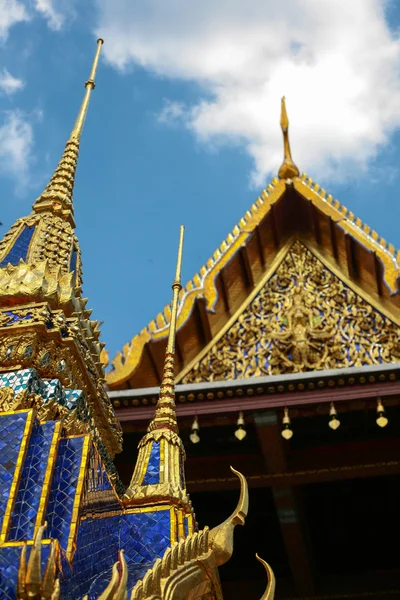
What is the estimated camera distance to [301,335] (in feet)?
16.9

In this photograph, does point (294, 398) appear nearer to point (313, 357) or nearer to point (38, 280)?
point (313, 357)

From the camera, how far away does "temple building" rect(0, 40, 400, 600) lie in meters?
1.70

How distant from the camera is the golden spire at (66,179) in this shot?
2664mm

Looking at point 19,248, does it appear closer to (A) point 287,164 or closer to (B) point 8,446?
(B) point 8,446

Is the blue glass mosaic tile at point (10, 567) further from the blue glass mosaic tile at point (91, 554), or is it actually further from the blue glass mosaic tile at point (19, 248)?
the blue glass mosaic tile at point (19, 248)

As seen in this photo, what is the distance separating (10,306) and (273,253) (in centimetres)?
414

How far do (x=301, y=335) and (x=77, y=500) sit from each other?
3.63 meters

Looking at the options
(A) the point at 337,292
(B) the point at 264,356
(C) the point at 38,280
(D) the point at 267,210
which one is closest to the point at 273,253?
(D) the point at 267,210

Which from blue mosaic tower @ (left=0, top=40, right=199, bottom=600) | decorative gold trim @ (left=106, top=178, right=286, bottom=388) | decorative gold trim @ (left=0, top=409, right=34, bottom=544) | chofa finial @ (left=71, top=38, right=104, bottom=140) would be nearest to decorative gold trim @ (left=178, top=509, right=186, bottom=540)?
blue mosaic tower @ (left=0, top=40, right=199, bottom=600)

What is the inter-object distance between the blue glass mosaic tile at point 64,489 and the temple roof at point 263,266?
305 cm

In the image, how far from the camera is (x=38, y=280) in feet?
7.13

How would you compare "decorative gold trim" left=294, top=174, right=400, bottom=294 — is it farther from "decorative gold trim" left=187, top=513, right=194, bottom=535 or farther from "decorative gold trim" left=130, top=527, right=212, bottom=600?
"decorative gold trim" left=130, top=527, right=212, bottom=600

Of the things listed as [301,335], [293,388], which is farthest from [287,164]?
[293,388]

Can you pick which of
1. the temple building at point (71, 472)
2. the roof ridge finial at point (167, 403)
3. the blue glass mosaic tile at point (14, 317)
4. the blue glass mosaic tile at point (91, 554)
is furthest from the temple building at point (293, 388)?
the blue glass mosaic tile at point (91, 554)
